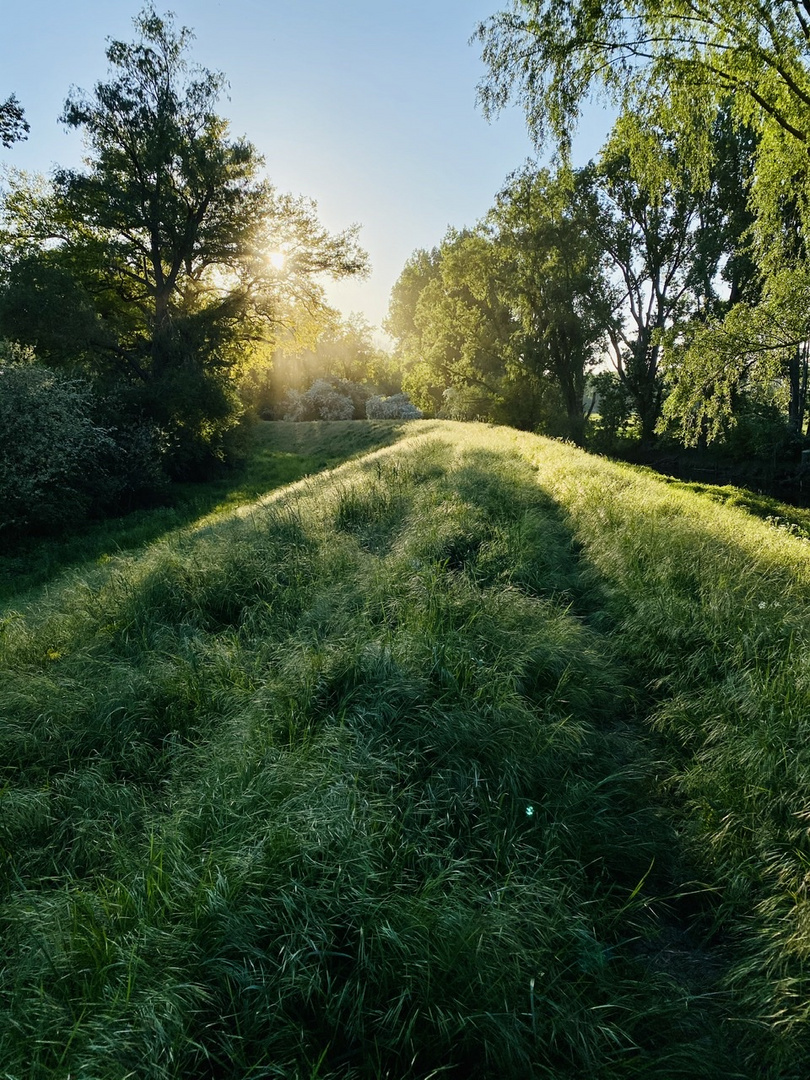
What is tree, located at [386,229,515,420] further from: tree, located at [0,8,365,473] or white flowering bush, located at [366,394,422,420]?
Answer: tree, located at [0,8,365,473]

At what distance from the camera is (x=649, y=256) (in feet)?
109

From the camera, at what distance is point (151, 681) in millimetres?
4359

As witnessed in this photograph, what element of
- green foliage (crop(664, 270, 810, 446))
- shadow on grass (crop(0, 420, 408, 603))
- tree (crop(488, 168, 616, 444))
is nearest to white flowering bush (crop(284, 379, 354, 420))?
shadow on grass (crop(0, 420, 408, 603))

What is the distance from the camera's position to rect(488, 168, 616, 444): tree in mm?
30750

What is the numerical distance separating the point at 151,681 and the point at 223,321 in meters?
23.2

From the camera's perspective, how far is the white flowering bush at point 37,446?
13.3m

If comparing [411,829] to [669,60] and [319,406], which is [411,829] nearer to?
[669,60]

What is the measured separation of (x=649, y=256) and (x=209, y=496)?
3111 cm

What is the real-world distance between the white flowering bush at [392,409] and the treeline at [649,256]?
2960mm

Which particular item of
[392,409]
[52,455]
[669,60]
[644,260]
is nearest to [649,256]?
[644,260]

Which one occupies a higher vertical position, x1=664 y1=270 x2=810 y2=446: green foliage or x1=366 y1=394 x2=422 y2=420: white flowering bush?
x1=366 y1=394 x2=422 y2=420: white flowering bush

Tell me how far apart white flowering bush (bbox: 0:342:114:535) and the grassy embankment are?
30.5 ft

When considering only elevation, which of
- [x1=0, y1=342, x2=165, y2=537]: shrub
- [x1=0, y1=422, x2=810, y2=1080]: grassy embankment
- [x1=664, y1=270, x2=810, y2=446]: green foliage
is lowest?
[x1=0, y1=422, x2=810, y2=1080]: grassy embankment

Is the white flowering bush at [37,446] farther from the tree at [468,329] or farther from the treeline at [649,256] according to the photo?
the tree at [468,329]
